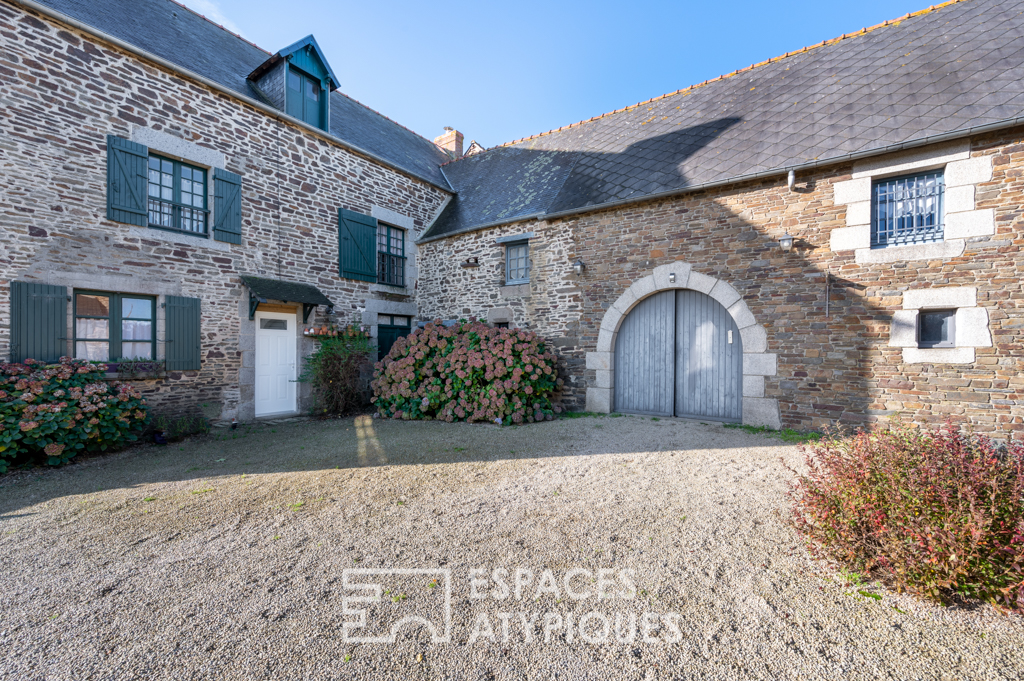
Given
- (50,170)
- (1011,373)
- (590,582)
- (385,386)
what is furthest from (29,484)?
(1011,373)

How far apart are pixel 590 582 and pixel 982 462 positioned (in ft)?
7.49

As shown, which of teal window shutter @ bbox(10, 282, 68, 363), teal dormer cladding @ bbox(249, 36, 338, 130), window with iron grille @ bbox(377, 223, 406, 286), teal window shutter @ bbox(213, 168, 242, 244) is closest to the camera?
teal window shutter @ bbox(10, 282, 68, 363)

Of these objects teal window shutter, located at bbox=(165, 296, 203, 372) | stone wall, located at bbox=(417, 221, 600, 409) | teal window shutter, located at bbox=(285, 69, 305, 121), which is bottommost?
teal window shutter, located at bbox=(165, 296, 203, 372)

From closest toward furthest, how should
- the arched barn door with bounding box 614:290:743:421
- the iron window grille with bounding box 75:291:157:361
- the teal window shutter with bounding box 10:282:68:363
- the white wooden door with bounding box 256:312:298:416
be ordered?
the teal window shutter with bounding box 10:282:68:363
the iron window grille with bounding box 75:291:157:361
the arched barn door with bounding box 614:290:743:421
the white wooden door with bounding box 256:312:298:416

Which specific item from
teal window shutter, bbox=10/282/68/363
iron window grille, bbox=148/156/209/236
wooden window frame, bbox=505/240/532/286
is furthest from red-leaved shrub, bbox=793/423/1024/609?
iron window grille, bbox=148/156/209/236

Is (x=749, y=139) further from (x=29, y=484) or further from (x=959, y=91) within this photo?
(x=29, y=484)

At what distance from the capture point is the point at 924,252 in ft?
17.6

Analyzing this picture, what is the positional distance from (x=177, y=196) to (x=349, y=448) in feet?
15.9

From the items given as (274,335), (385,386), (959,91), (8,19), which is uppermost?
(8,19)

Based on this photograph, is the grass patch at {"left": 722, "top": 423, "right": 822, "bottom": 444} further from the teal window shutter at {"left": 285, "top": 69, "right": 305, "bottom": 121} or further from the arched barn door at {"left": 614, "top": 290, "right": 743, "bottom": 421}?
the teal window shutter at {"left": 285, "top": 69, "right": 305, "bottom": 121}

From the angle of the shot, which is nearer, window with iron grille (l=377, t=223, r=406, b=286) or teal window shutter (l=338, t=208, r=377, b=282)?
teal window shutter (l=338, t=208, r=377, b=282)

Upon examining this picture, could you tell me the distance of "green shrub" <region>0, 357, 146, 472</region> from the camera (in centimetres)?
474

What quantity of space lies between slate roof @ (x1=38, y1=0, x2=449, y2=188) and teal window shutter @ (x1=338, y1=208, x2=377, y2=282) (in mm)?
1493

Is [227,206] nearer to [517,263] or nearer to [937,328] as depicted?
[517,263]
